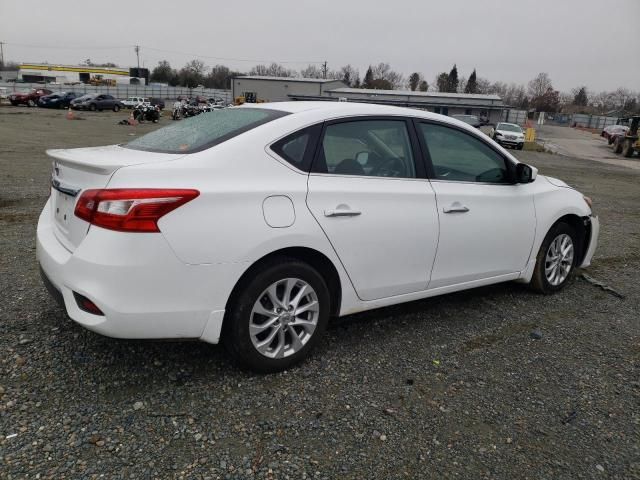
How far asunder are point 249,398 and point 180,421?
41cm

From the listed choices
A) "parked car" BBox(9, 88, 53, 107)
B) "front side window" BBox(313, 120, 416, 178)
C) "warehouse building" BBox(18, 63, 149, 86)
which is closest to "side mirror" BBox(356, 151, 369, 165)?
"front side window" BBox(313, 120, 416, 178)

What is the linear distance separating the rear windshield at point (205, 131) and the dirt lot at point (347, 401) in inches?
52.0

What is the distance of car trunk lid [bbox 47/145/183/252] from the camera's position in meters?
2.69

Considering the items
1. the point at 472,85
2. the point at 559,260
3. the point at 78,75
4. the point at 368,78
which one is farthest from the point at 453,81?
the point at 559,260

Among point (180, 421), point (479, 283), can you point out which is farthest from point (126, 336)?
point (479, 283)

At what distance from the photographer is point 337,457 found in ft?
8.02

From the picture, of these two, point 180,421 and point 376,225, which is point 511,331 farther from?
point 180,421

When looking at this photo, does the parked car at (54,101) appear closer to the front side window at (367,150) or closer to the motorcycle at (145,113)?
the motorcycle at (145,113)

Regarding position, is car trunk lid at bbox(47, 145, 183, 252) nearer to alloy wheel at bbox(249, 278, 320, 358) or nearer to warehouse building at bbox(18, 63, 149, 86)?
alloy wheel at bbox(249, 278, 320, 358)

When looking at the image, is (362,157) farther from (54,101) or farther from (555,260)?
(54,101)

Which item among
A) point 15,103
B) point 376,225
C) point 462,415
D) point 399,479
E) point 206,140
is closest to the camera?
point 399,479

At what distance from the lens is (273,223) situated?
2.84m

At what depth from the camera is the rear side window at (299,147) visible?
3.03 m

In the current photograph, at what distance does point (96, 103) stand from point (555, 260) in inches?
1745
